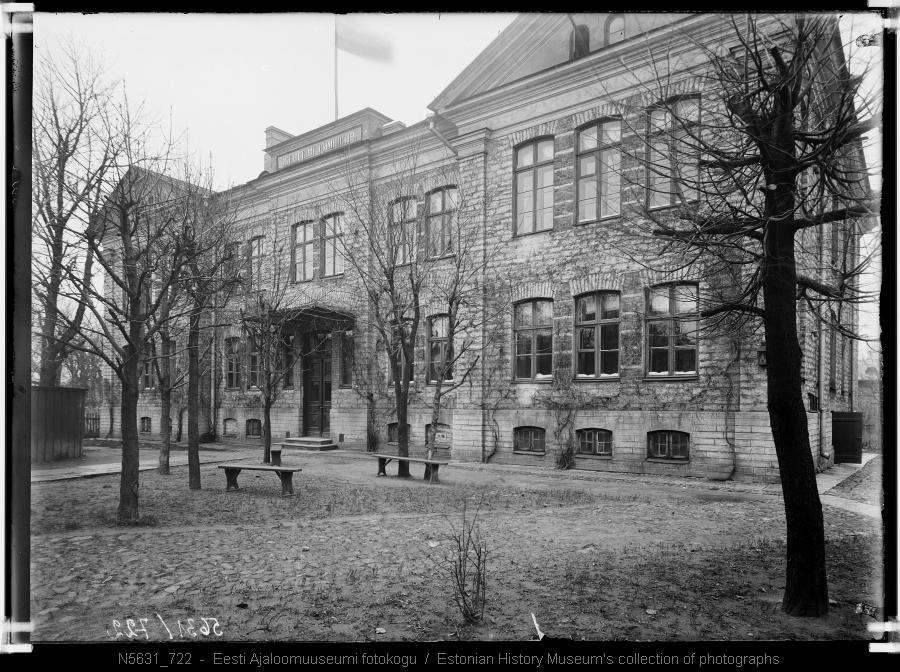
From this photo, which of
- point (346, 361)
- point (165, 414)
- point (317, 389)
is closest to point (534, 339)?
point (346, 361)

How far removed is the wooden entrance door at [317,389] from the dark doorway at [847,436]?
15270mm

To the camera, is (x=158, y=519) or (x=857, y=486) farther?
(x=857, y=486)

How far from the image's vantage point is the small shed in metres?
13.4

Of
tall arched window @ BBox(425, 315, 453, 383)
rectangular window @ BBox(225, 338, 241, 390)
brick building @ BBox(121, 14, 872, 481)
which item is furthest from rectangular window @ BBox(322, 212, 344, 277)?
rectangular window @ BBox(225, 338, 241, 390)

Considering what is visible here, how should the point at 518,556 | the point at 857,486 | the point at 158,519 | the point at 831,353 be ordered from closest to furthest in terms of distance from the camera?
the point at 518,556 < the point at 158,519 < the point at 857,486 < the point at 831,353

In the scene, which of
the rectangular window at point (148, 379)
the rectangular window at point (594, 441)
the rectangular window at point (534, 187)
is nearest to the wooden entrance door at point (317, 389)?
the rectangular window at point (148, 379)

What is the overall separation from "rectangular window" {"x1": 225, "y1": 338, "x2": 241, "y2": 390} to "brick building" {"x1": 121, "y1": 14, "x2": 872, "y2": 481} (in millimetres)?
5020

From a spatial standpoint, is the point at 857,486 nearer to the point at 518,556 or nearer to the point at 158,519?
the point at 518,556

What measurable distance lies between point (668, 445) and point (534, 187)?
7239 mm

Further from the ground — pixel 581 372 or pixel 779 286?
pixel 779 286

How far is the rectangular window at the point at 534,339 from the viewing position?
598 inches

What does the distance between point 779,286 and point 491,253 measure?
11.4m

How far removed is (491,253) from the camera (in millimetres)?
16062

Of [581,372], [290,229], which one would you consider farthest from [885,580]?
[290,229]
